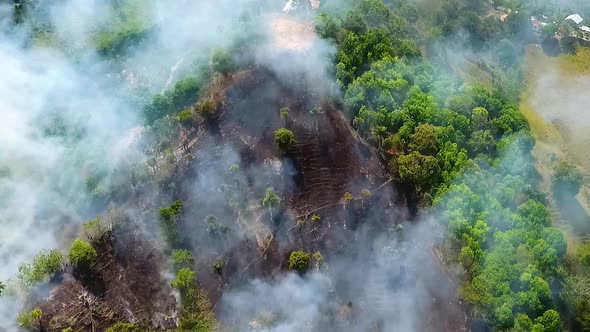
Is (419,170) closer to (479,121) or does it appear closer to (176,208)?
(479,121)

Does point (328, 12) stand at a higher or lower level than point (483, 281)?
higher

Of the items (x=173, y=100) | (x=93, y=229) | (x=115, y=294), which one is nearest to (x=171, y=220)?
(x=93, y=229)

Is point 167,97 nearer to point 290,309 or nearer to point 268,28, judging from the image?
point 268,28

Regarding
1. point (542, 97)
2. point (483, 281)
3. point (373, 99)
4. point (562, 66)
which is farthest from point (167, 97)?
point (562, 66)

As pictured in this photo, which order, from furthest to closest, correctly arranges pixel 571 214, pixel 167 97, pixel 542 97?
A: pixel 542 97 < pixel 167 97 < pixel 571 214

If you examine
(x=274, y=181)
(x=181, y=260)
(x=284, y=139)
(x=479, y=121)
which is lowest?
(x=181, y=260)

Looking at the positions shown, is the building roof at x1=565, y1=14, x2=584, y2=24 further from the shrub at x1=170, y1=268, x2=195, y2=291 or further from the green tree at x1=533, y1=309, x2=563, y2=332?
the shrub at x1=170, y1=268, x2=195, y2=291

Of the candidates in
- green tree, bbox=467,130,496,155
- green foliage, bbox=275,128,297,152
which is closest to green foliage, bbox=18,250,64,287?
green foliage, bbox=275,128,297,152
